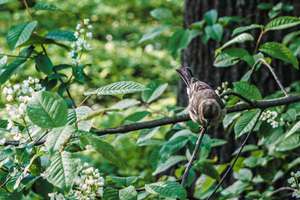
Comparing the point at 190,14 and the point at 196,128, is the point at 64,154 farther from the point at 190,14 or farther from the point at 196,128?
the point at 190,14

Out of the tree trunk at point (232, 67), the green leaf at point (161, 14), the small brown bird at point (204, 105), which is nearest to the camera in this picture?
the small brown bird at point (204, 105)

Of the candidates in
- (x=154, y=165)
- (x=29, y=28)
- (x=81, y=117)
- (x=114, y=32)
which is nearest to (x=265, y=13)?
(x=154, y=165)

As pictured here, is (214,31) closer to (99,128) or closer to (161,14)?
(161,14)

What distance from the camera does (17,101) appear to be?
4.68 feet

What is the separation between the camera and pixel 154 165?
6.98 feet

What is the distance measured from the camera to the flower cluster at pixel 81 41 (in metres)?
1.71

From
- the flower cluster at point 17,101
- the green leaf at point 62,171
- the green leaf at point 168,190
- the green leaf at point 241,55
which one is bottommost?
the green leaf at point 168,190

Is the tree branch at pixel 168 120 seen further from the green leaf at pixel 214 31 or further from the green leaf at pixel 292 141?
the green leaf at pixel 214 31

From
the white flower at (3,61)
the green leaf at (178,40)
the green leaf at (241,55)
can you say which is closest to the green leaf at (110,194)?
the white flower at (3,61)

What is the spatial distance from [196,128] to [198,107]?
1.78ft

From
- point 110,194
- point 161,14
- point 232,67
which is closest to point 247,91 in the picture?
point 110,194

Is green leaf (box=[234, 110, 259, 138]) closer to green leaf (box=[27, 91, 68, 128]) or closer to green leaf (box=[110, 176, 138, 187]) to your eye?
green leaf (box=[110, 176, 138, 187])

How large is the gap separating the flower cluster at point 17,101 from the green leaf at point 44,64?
0.94ft

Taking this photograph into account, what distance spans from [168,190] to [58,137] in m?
0.33
